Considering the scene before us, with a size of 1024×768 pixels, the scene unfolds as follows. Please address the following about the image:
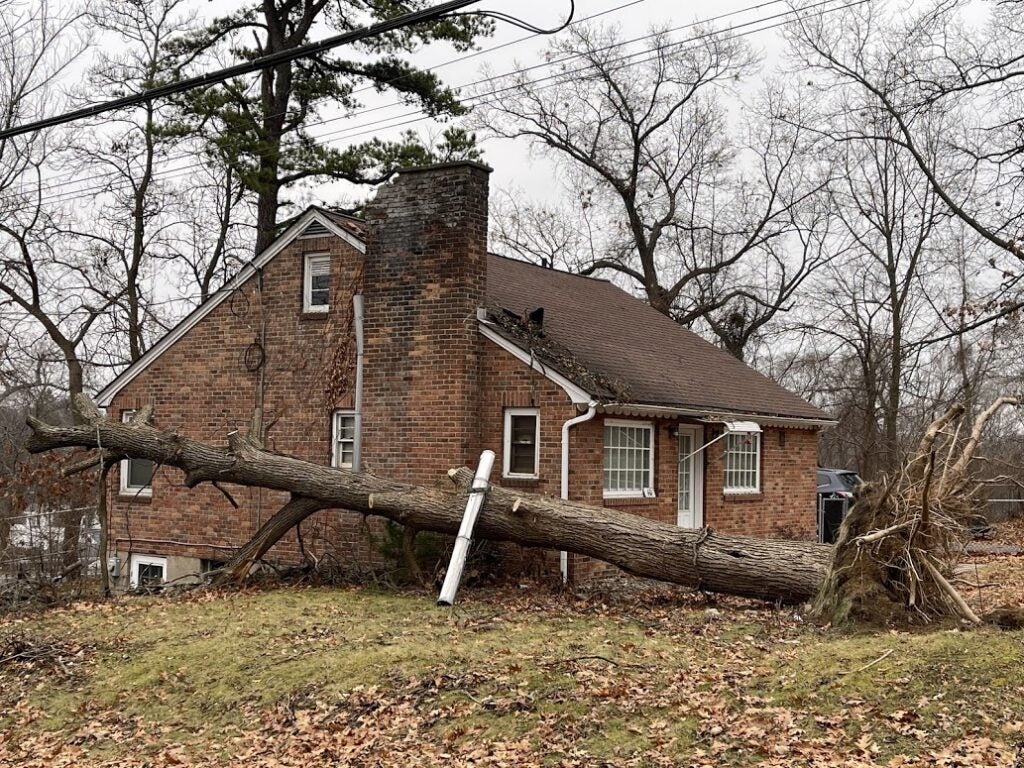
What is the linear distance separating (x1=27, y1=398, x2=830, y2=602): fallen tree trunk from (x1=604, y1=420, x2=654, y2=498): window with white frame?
9.29 feet

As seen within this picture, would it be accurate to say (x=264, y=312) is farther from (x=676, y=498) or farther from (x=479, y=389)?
(x=676, y=498)

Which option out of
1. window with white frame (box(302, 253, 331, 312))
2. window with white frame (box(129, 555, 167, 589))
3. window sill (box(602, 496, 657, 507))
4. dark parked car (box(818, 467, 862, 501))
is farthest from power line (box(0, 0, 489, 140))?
dark parked car (box(818, 467, 862, 501))

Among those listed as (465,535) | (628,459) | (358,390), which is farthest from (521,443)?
(465,535)

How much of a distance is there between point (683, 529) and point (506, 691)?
14.1 feet

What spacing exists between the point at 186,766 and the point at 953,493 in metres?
7.03

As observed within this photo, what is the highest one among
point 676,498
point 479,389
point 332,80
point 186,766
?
point 332,80

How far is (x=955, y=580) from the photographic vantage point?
10.2 metres

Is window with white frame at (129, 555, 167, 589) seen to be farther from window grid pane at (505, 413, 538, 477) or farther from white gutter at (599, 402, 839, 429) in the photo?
white gutter at (599, 402, 839, 429)

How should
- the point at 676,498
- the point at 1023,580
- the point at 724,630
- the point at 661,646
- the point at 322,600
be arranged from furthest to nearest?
the point at 676,498
the point at 1023,580
the point at 322,600
the point at 724,630
the point at 661,646

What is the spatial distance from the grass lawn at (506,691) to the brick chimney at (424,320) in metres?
3.78

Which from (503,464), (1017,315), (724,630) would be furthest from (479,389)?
(1017,315)

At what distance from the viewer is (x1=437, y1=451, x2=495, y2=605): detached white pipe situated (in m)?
11.9

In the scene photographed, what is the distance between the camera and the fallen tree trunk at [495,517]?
11438 mm

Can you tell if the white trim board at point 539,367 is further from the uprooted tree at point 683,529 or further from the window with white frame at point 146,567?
the window with white frame at point 146,567
